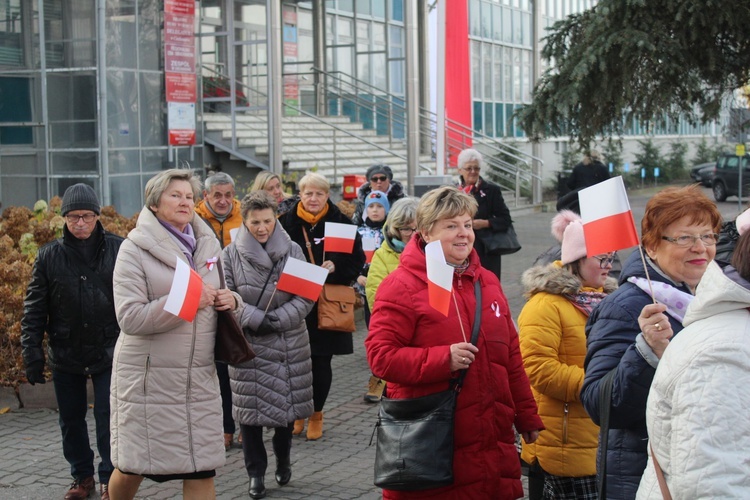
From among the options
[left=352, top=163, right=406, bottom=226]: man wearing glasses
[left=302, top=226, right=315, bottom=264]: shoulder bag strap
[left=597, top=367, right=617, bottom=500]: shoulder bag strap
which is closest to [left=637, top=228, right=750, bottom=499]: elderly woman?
[left=597, top=367, right=617, bottom=500]: shoulder bag strap

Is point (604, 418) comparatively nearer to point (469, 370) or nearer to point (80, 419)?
point (469, 370)

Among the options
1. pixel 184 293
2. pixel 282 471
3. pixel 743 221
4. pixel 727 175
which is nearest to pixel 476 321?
pixel 184 293

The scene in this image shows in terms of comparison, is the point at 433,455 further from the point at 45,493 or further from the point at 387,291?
the point at 45,493

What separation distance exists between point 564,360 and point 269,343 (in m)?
2.34

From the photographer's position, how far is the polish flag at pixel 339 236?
7414mm

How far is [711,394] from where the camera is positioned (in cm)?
236

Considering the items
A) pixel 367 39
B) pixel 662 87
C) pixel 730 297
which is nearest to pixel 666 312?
pixel 730 297

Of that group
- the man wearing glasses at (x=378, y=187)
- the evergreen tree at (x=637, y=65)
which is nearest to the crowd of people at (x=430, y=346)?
the man wearing glasses at (x=378, y=187)

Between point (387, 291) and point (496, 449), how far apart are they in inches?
30.3

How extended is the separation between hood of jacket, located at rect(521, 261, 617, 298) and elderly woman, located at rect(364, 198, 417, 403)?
2.48m

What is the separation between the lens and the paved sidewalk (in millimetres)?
6250

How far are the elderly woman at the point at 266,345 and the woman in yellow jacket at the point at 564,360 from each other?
6.95 feet

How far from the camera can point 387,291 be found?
4.15 m

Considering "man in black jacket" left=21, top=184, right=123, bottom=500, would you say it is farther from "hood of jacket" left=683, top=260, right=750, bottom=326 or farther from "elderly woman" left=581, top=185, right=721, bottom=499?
"hood of jacket" left=683, top=260, right=750, bottom=326
